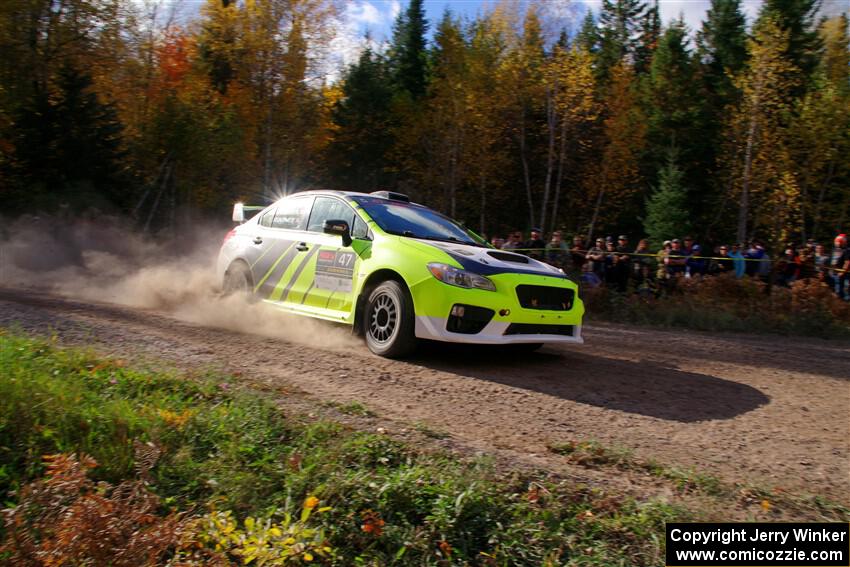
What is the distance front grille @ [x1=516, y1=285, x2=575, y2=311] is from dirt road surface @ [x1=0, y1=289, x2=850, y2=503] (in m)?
0.71

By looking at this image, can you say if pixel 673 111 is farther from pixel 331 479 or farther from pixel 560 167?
pixel 331 479

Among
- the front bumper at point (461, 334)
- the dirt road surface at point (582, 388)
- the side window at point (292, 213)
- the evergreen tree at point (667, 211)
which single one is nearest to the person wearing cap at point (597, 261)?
the dirt road surface at point (582, 388)

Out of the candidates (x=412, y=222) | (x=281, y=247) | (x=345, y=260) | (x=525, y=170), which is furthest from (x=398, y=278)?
(x=525, y=170)

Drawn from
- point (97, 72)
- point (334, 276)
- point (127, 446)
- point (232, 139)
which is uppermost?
point (97, 72)

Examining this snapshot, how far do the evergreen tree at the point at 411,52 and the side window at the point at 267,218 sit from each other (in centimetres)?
3474

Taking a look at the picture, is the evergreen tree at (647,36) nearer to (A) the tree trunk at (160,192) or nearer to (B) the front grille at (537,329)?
(A) the tree trunk at (160,192)

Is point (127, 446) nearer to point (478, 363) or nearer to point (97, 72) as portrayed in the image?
point (478, 363)

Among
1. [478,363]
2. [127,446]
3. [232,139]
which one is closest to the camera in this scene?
[127,446]

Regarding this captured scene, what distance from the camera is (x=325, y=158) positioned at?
1527 inches

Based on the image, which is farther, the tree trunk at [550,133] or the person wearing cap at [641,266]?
the tree trunk at [550,133]

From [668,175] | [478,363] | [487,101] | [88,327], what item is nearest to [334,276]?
[478,363]

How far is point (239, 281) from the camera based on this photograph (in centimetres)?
974

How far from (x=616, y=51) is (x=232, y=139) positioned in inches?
1066

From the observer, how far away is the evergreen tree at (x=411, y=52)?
44.8m
